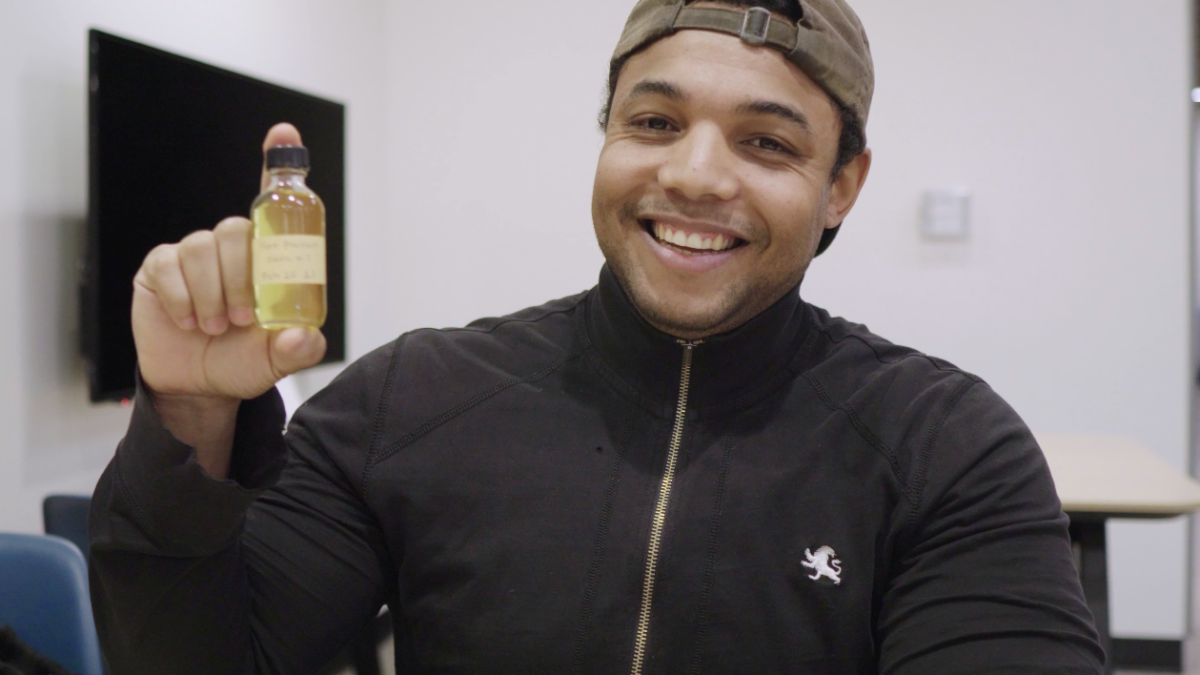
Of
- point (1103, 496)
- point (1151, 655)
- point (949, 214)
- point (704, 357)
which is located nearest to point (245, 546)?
point (704, 357)

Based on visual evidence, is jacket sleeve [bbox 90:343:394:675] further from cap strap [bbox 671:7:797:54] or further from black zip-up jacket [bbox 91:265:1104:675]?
cap strap [bbox 671:7:797:54]

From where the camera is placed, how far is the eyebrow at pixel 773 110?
1155 millimetres

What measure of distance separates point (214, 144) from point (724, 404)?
1.76 m

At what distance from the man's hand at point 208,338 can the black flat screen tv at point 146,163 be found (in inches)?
54.9

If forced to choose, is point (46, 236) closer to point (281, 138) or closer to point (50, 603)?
point (50, 603)

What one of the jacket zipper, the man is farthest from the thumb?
the jacket zipper

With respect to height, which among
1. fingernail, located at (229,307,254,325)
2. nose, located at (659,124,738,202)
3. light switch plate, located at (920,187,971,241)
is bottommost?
→ fingernail, located at (229,307,254,325)

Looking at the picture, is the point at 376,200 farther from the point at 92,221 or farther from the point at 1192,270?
the point at 1192,270

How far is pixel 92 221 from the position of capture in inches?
79.4

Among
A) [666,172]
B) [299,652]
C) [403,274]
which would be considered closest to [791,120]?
[666,172]

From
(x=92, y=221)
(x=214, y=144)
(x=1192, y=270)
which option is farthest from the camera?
(x=1192, y=270)

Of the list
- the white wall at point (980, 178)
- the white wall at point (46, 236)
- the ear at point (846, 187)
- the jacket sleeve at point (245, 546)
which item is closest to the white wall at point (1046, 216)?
the white wall at point (980, 178)

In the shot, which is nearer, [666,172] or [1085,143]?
[666,172]

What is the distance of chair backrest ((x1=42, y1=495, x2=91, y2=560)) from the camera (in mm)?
1924
